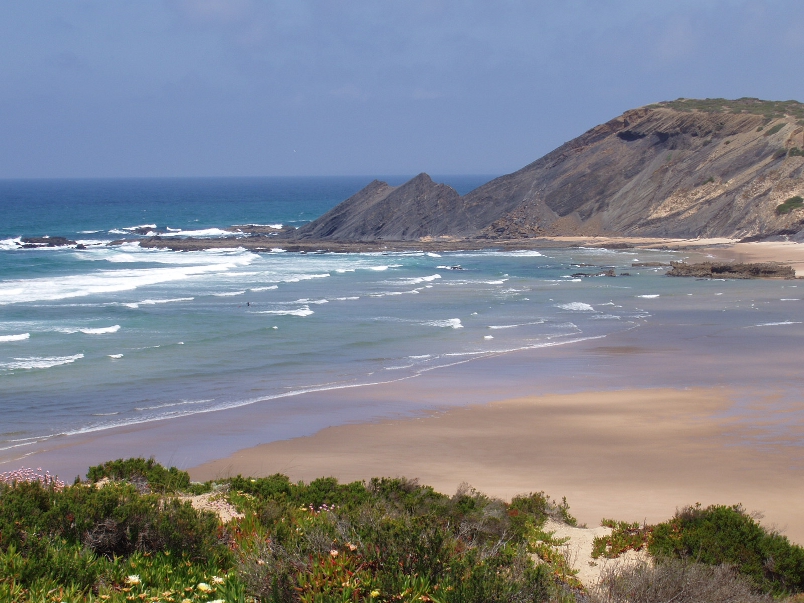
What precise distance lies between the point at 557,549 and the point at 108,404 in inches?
511

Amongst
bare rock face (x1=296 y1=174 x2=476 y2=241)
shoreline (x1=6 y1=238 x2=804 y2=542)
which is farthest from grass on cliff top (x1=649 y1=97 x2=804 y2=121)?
shoreline (x1=6 y1=238 x2=804 y2=542)

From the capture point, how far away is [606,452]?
46.8 ft

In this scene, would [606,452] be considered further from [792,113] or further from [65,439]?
[792,113]

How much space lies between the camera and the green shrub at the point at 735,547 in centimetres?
722

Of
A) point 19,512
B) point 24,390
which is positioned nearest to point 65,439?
point 24,390

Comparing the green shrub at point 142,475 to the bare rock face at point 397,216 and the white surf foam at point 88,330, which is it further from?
the bare rock face at point 397,216

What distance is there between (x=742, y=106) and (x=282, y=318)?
208ft

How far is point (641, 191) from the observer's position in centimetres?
7075

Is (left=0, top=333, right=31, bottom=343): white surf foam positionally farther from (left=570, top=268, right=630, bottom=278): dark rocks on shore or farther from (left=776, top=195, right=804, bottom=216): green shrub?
(left=776, top=195, right=804, bottom=216): green shrub

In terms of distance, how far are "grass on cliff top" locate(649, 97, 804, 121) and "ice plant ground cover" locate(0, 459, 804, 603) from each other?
72342 millimetres

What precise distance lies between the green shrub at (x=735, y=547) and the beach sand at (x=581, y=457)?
2.20 meters

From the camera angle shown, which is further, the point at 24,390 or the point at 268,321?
the point at 268,321

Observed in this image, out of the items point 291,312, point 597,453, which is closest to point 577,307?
point 291,312

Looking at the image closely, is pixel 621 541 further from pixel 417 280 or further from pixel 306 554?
pixel 417 280
